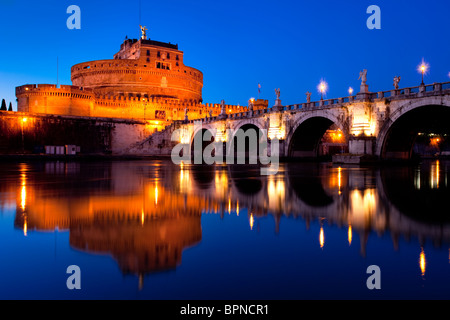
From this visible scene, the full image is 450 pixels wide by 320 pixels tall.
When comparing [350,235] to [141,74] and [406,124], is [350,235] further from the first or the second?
[141,74]

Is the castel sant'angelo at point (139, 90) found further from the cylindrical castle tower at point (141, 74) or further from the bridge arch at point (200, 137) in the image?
the bridge arch at point (200, 137)

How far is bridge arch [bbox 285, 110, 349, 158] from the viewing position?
3413cm

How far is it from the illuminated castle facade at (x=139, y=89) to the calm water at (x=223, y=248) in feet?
172

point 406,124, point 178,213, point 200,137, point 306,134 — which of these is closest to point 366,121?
point 406,124

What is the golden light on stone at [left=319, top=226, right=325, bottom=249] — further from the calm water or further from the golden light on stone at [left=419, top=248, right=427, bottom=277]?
the golden light on stone at [left=419, top=248, right=427, bottom=277]

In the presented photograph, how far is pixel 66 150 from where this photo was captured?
47.4 metres

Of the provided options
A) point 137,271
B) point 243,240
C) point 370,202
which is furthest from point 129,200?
point 370,202

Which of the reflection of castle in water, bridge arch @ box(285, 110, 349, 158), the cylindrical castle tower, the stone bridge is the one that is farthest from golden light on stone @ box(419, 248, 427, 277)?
the cylindrical castle tower

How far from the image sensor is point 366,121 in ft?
90.3

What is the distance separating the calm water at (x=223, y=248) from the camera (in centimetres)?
358

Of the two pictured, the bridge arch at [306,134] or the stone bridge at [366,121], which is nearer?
the stone bridge at [366,121]

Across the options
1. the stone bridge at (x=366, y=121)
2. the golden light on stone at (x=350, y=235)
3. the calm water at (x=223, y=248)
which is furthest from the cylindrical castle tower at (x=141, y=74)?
the golden light on stone at (x=350, y=235)

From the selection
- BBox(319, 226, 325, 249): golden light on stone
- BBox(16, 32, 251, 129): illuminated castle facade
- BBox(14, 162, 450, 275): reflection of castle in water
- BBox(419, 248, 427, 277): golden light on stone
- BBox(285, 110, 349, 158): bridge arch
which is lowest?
BBox(419, 248, 427, 277): golden light on stone
